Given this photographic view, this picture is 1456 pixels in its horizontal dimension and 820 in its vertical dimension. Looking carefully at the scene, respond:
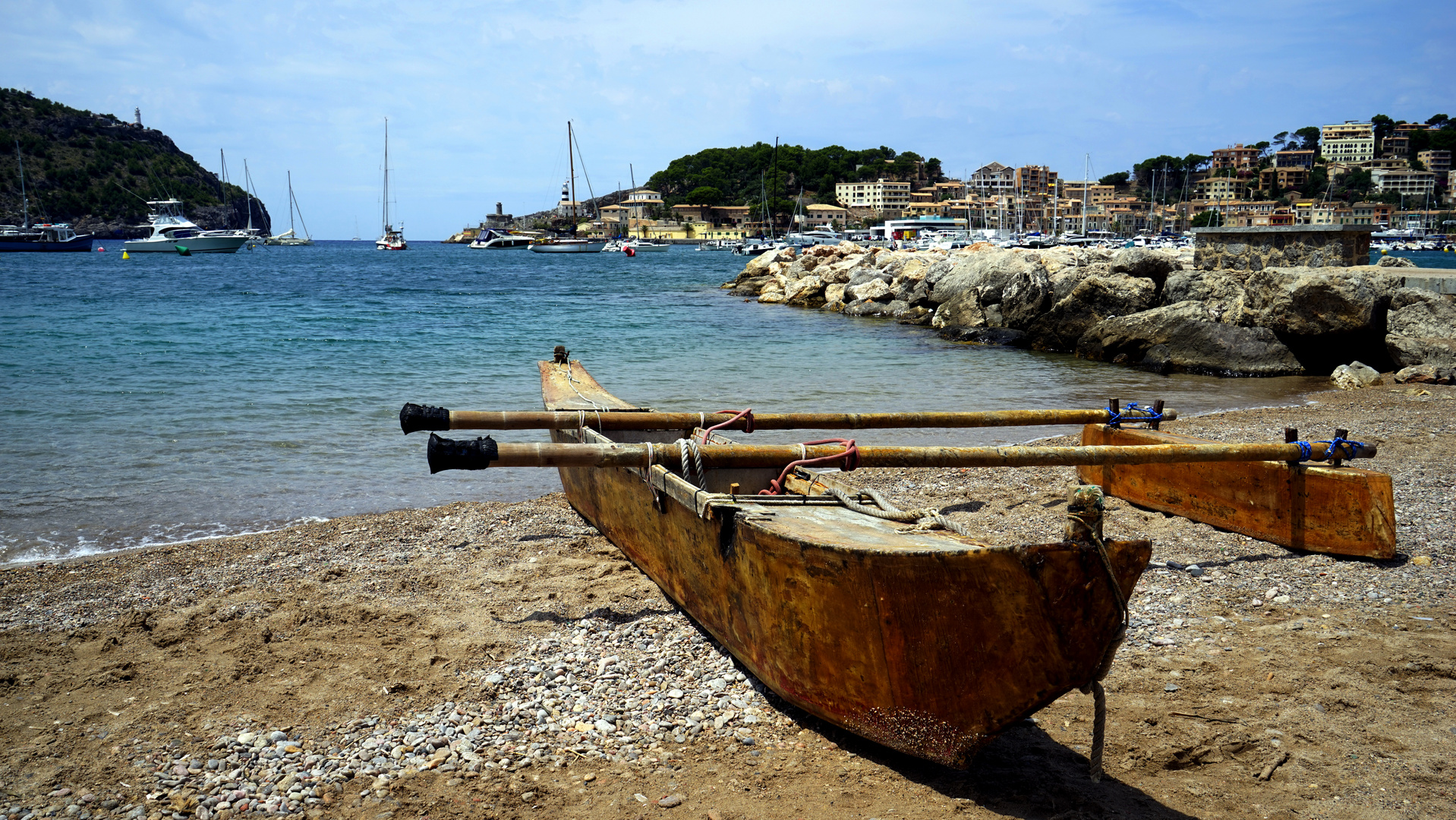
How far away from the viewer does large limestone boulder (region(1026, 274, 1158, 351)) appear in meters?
17.8

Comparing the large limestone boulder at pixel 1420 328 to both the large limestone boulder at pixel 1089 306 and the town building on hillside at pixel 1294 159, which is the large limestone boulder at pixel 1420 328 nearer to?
the large limestone boulder at pixel 1089 306

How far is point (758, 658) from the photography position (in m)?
3.85

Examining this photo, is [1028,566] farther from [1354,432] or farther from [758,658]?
[1354,432]

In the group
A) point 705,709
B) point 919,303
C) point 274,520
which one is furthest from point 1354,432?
point 919,303

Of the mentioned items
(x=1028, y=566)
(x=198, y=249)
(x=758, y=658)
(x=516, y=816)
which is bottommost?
(x=516, y=816)

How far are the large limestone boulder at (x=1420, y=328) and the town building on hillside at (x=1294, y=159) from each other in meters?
161

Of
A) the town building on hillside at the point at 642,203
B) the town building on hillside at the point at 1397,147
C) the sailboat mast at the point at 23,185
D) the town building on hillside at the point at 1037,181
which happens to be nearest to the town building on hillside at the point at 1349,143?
the town building on hillside at the point at 1397,147

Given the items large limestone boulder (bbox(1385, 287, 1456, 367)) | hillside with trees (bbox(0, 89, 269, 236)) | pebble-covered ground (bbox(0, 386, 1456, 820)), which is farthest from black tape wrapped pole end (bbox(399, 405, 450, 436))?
hillside with trees (bbox(0, 89, 269, 236))

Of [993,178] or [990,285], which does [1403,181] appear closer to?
[993,178]

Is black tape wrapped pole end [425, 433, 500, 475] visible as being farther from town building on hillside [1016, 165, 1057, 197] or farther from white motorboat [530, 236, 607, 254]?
town building on hillside [1016, 165, 1057, 197]

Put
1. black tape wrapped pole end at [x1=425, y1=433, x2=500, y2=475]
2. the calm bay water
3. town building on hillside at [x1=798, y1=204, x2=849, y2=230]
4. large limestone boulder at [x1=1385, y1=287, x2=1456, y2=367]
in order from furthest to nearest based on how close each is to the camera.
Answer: town building on hillside at [x1=798, y1=204, x2=849, y2=230]
large limestone boulder at [x1=1385, y1=287, x2=1456, y2=367]
the calm bay water
black tape wrapped pole end at [x1=425, y1=433, x2=500, y2=475]

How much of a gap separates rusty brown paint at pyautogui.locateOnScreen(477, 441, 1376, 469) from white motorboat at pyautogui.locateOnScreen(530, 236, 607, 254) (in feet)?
317

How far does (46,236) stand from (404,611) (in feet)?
296

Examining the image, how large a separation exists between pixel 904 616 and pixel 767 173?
14743cm
